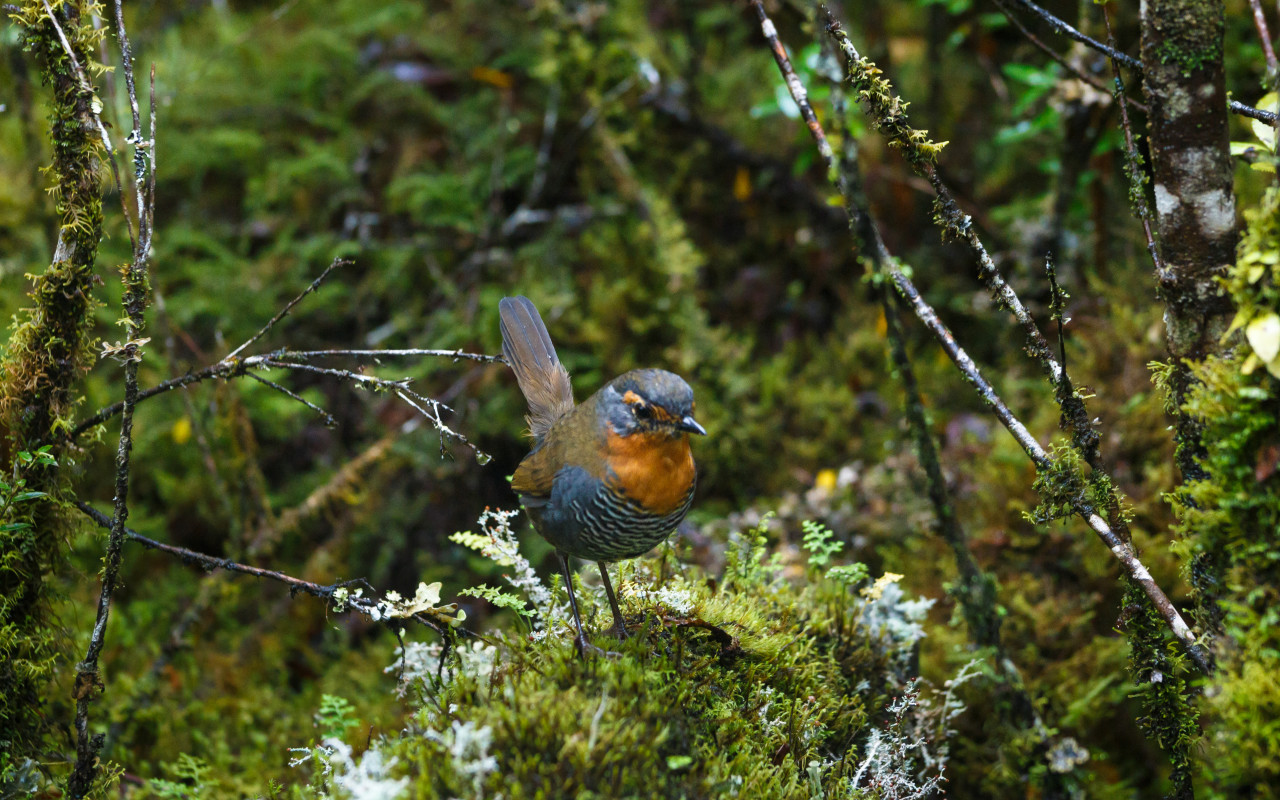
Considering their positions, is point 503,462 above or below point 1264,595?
above

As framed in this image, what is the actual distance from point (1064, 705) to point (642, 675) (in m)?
2.28

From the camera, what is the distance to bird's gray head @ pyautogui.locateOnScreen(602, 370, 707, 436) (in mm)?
2889

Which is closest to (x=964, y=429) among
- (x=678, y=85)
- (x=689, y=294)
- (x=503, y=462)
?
(x=689, y=294)

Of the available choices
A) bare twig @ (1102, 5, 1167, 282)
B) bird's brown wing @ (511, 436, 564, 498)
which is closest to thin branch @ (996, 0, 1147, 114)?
bare twig @ (1102, 5, 1167, 282)

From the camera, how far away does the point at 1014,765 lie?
333cm

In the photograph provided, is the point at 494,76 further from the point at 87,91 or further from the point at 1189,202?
the point at 1189,202

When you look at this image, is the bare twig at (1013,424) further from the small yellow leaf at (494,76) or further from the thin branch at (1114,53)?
the small yellow leaf at (494,76)

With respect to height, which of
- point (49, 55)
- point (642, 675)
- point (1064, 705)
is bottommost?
point (642, 675)

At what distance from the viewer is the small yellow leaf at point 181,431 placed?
5555 mm

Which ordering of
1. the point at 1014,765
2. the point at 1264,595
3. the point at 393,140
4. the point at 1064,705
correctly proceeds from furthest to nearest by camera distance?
the point at 393,140 → the point at 1064,705 → the point at 1014,765 → the point at 1264,595

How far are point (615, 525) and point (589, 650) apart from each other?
1.33 feet

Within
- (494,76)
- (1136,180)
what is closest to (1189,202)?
(1136,180)

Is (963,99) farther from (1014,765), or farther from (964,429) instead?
(1014,765)

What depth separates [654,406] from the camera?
9.49 feet
